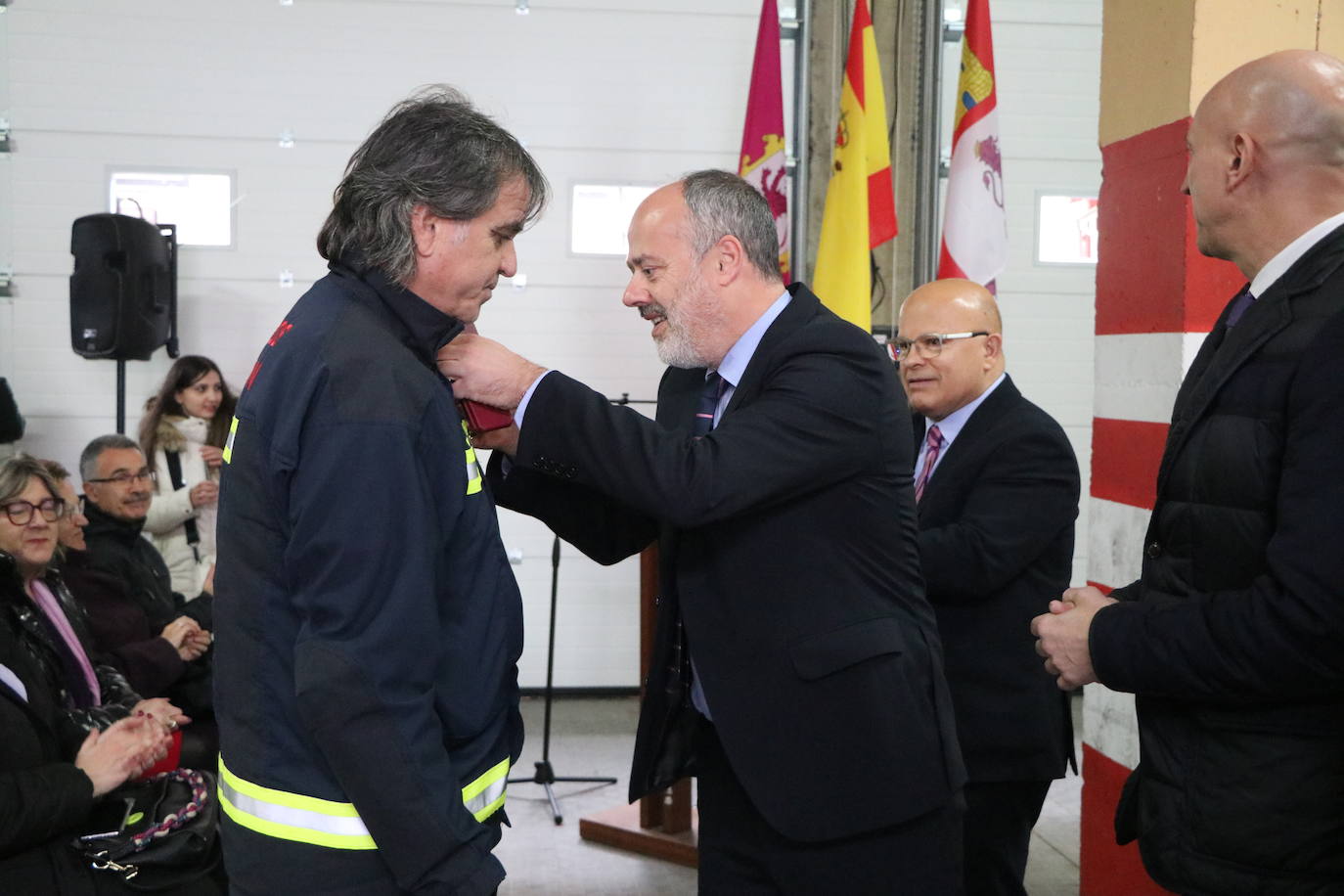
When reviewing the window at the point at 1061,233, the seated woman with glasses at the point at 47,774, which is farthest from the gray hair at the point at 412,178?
the window at the point at 1061,233

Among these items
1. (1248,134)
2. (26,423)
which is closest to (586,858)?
(1248,134)

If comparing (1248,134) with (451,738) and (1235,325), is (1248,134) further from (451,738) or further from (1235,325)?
(451,738)

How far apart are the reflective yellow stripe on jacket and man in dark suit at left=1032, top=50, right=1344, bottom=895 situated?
0.93m

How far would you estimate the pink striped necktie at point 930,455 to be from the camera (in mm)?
2918

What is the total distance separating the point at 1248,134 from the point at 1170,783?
873 mm

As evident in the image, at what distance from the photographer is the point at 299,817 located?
4.73 feet

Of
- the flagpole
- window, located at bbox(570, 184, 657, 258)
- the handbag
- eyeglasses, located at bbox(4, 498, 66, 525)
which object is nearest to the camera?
the handbag

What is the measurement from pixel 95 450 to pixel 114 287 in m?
1.52

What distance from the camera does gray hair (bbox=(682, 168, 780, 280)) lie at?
198cm

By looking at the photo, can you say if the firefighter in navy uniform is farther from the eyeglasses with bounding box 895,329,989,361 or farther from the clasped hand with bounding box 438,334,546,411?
the eyeglasses with bounding box 895,329,989,361

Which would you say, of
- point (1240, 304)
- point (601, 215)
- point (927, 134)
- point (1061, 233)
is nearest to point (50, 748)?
point (1240, 304)

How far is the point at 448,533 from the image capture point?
1479mm

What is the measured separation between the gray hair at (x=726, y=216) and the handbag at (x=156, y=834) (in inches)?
65.3

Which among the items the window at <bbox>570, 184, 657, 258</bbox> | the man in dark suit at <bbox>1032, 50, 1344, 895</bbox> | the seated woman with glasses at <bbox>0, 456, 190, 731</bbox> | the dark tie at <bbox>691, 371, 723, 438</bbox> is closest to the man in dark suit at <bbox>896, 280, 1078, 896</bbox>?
the dark tie at <bbox>691, 371, 723, 438</bbox>
